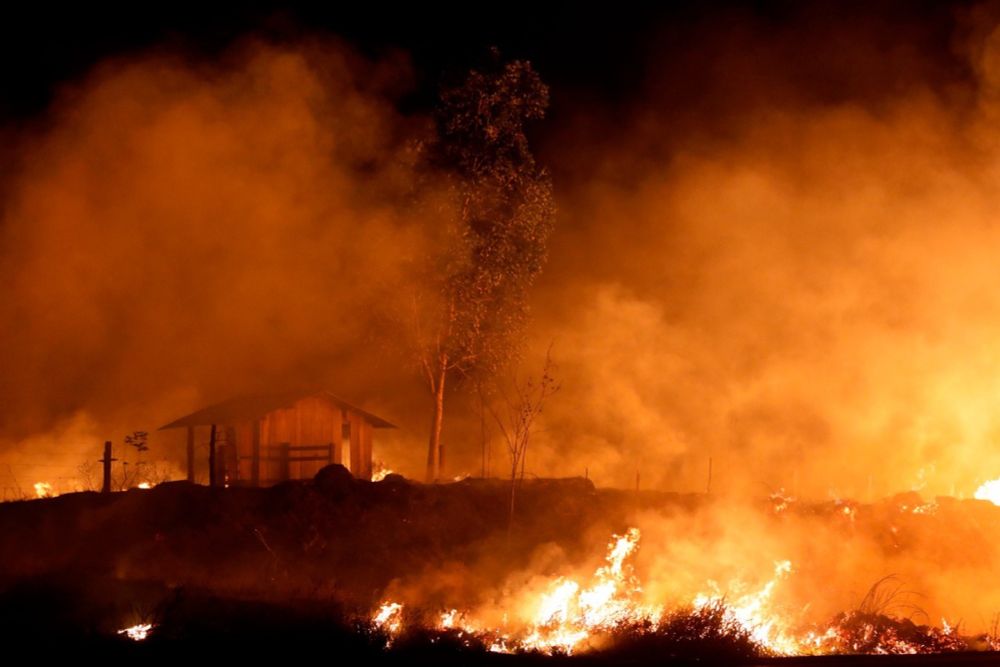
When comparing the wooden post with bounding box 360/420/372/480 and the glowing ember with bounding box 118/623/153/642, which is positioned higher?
the wooden post with bounding box 360/420/372/480

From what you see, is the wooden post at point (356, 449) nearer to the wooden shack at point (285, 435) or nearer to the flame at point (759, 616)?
the wooden shack at point (285, 435)

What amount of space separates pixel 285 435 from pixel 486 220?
7.15m

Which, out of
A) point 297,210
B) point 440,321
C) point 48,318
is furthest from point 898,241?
point 48,318

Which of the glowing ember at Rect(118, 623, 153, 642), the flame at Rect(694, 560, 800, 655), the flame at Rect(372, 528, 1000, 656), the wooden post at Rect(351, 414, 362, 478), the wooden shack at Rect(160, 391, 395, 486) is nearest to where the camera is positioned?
the glowing ember at Rect(118, 623, 153, 642)

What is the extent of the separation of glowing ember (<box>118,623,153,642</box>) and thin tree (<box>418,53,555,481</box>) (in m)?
12.9

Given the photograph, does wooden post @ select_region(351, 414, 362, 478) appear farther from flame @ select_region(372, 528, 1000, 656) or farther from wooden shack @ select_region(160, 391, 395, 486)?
flame @ select_region(372, 528, 1000, 656)

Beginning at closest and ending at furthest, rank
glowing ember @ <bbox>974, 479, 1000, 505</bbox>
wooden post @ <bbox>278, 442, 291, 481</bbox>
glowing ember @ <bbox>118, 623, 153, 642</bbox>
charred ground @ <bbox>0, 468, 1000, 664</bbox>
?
glowing ember @ <bbox>118, 623, 153, 642</bbox> → charred ground @ <bbox>0, 468, 1000, 664</bbox> → glowing ember @ <bbox>974, 479, 1000, 505</bbox> → wooden post @ <bbox>278, 442, 291, 481</bbox>

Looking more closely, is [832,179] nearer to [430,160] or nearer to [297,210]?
[430,160]

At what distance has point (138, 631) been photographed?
12.2m

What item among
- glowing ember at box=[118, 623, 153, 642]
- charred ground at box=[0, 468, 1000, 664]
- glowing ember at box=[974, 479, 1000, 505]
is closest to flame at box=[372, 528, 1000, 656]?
charred ground at box=[0, 468, 1000, 664]

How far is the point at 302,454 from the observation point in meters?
26.3

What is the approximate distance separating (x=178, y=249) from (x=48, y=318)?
6037mm

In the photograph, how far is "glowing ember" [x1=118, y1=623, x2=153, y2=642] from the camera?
12.0m

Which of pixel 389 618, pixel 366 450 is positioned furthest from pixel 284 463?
pixel 389 618
